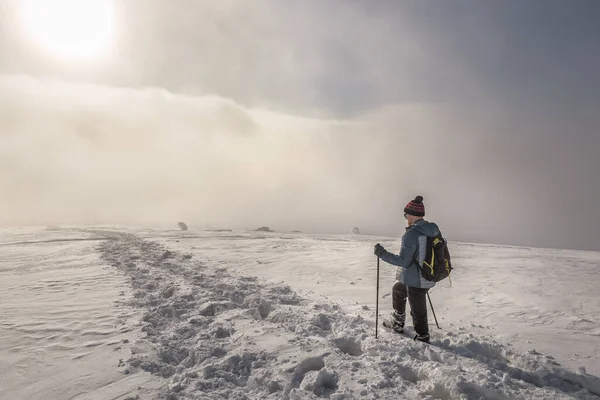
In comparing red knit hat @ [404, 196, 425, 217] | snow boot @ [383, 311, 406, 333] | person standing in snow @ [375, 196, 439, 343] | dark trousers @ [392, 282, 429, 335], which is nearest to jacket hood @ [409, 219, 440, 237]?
person standing in snow @ [375, 196, 439, 343]

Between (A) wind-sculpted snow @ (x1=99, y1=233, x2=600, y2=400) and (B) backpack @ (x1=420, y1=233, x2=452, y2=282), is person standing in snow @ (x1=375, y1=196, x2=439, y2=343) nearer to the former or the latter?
(B) backpack @ (x1=420, y1=233, x2=452, y2=282)

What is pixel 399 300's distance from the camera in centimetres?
495

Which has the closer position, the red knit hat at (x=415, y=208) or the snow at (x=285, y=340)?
the snow at (x=285, y=340)

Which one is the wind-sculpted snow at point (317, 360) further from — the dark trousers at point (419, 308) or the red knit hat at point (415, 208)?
the red knit hat at point (415, 208)


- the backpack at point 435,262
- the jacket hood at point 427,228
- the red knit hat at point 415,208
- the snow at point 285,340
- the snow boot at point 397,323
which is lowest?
the snow at point 285,340

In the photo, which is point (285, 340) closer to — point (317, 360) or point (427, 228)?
point (317, 360)

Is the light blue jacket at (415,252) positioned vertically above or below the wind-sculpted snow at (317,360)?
above

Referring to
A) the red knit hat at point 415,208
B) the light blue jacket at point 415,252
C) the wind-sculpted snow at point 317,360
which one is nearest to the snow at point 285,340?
the wind-sculpted snow at point 317,360

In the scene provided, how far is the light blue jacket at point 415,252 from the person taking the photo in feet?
14.8

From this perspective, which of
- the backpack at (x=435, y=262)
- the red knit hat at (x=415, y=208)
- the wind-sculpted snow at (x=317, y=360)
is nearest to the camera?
the wind-sculpted snow at (x=317, y=360)

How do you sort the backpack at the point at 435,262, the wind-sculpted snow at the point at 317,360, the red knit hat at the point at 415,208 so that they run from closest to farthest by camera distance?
the wind-sculpted snow at the point at 317,360, the backpack at the point at 435,262, the red knit hat at the point at 415,208

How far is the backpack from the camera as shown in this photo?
441 centimetres

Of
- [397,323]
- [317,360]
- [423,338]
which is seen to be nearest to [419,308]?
[423,338]

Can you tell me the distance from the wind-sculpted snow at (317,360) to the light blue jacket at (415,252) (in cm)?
90
